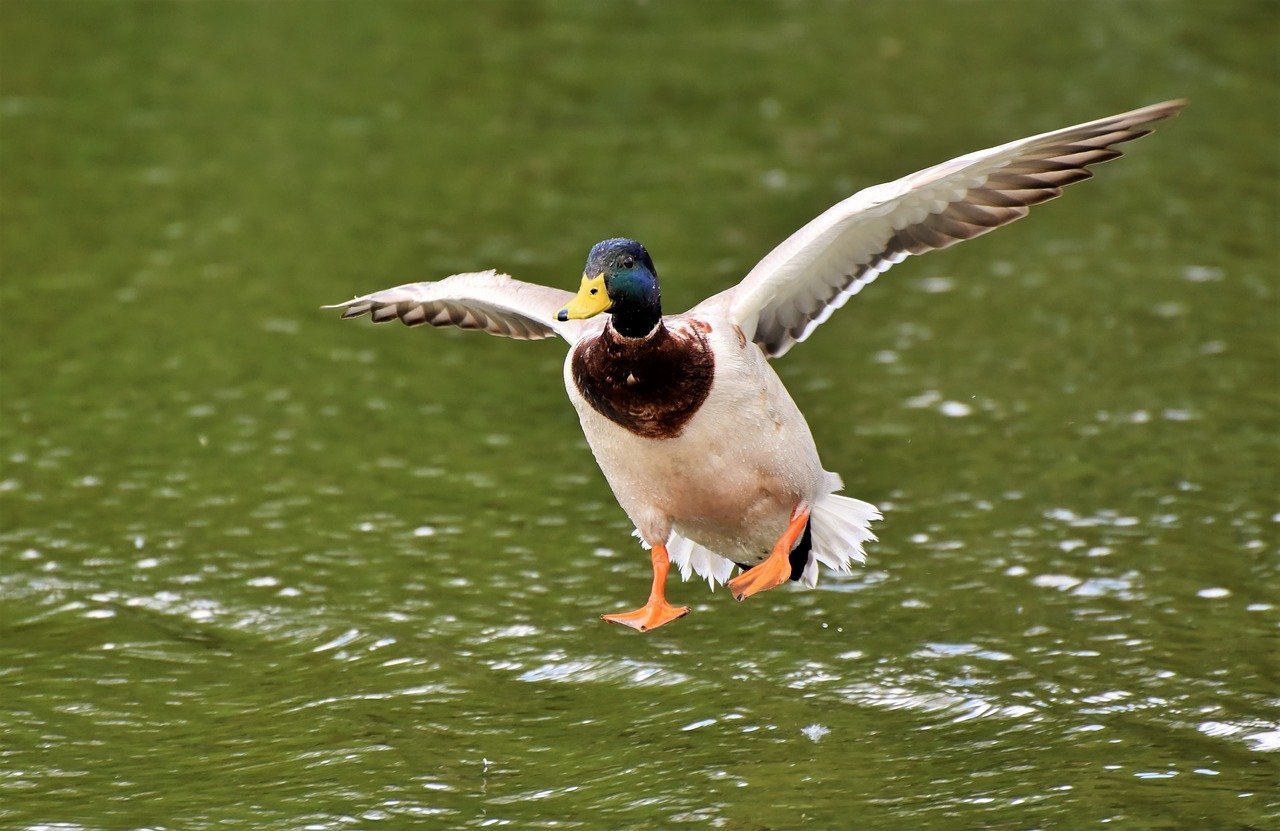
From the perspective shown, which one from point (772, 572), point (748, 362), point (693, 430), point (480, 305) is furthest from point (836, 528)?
point (480, 305)

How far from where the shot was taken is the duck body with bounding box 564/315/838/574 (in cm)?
773

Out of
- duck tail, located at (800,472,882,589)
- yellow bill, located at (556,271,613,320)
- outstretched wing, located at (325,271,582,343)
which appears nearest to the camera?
yellow bill, located at (556,271,613,320)

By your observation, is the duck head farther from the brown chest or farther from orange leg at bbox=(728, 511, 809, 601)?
orange leg at bbox=(728, 511, 809, 601)

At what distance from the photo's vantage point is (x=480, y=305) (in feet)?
30.7

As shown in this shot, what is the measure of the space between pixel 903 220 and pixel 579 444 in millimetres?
4184

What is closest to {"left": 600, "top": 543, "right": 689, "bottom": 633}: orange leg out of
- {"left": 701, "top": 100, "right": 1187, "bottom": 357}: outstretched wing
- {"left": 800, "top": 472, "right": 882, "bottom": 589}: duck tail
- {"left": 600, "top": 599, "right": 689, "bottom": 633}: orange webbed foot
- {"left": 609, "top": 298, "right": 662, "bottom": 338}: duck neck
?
{"left": 600, "top": 599, "right": 689, "bottom": 633}: orange webbed foot

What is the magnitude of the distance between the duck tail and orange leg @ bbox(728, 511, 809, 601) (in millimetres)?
389

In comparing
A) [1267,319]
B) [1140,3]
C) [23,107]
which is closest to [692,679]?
[1267,319]

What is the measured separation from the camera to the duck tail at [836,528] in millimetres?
8500

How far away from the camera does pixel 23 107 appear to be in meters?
18.2

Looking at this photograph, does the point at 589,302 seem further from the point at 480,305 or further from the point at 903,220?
the point at 480,305

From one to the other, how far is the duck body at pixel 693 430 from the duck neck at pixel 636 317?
0.10ft

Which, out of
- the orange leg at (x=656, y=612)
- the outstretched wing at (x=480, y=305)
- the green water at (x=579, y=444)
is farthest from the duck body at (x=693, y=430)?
the green water at (x=579, y=444)

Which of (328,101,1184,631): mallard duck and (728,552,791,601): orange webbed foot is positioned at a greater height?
(328,101,1184,631): mallard duck
